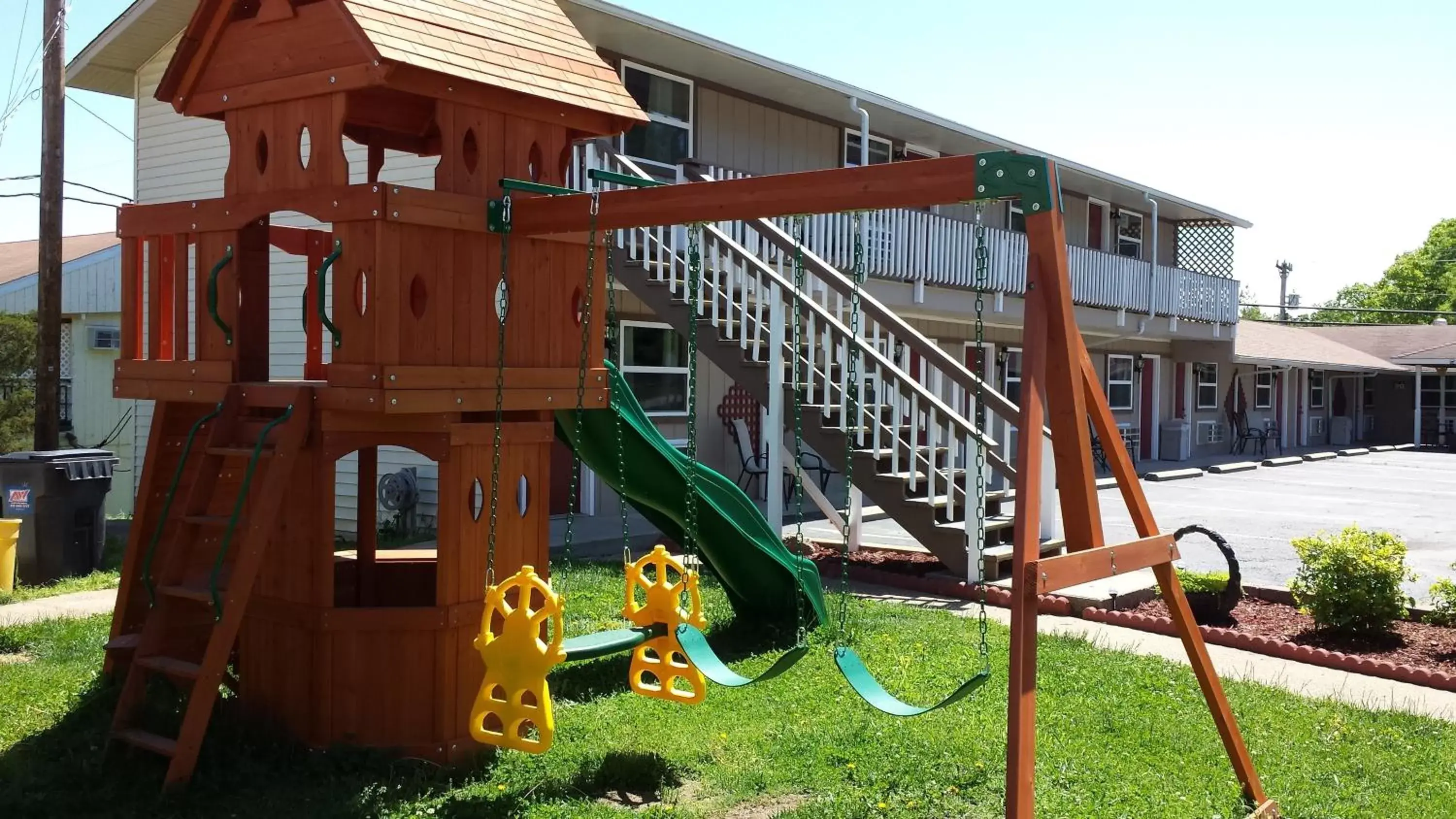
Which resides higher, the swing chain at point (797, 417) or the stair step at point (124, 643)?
the swing chain at point (797, 417)

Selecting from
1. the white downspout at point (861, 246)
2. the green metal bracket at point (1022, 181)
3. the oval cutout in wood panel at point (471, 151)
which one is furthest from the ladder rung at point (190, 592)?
the green metal bracket at point (1022, 181)

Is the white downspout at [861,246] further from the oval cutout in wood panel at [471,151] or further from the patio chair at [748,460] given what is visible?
the oval cutout in wood panel at [471,151]

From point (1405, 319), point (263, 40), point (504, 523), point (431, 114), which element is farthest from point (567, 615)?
point (1405, 319)

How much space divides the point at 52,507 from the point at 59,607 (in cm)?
153

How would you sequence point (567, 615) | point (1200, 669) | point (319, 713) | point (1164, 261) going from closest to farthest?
point (1200, 669) < point (319, 713) < point (567, 615) < point (1164, 261)

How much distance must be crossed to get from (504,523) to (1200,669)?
289 cm

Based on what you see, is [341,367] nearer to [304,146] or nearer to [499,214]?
[499,214]

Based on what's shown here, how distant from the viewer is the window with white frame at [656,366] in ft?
46.2

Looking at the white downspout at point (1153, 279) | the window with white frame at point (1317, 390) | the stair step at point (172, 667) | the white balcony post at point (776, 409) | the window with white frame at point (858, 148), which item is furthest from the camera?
the window with white frame at point (1317, 390)

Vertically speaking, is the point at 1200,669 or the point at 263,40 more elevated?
the point at 263,40

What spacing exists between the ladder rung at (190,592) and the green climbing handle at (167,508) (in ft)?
0.29

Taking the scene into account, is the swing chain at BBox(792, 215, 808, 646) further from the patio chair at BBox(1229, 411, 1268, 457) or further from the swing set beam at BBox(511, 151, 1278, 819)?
the patio chair at BBox(1229, 411, 1268, 457)

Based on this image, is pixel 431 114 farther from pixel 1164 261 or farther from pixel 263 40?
pixel 1164 261

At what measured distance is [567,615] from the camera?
8023 mm
